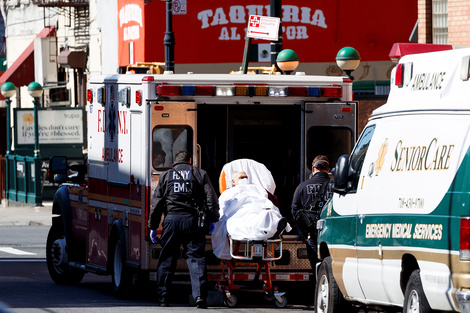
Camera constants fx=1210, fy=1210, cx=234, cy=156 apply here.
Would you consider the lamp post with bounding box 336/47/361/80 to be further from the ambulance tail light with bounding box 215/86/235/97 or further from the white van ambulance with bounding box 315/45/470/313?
the white van ambulance with bounding box 315/45/470/313

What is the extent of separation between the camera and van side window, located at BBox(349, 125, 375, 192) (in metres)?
10.9

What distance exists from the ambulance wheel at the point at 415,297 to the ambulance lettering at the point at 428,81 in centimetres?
150

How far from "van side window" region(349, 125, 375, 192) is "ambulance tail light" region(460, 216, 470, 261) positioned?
2378mm

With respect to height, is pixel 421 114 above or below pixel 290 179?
above

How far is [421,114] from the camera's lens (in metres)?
9.62

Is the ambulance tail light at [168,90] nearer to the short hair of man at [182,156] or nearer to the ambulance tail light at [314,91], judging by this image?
the short hair of man at [182,156]

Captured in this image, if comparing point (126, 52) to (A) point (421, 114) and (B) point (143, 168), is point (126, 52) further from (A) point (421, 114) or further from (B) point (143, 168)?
(A) point (421, 114)

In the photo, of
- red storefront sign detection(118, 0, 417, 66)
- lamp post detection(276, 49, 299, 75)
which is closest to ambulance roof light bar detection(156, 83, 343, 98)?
lamp post detection(276, 49, 299, 75)

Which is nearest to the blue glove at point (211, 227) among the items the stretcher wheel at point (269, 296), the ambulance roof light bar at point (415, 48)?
the stretcher wheel at point (269, 296)

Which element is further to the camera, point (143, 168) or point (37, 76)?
point (37, 76)

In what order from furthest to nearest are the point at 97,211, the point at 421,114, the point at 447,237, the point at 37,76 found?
1. the point at 37,76
2. the point at 97,211
3. the point at 421,114
4. the point at 447,237

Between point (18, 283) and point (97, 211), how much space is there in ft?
5.65

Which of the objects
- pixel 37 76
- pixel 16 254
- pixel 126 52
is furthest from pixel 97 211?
pixel 37 76

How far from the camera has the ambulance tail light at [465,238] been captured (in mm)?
8484
